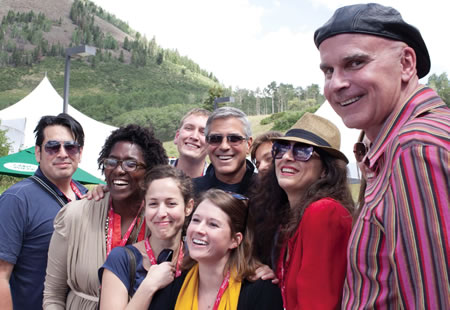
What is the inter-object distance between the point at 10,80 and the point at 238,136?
116m

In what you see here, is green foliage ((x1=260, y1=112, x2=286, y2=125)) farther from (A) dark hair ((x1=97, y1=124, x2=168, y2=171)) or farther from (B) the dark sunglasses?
(A) dark hair ((x1=97, y1=124, x2=168, y2=171))

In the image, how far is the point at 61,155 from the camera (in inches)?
144

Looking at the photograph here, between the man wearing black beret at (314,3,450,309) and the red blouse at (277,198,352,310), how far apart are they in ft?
0.89

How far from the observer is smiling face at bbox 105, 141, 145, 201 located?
3.06 meters

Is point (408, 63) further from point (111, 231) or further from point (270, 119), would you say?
point (270, 119)

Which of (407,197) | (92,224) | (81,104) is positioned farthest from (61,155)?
(81,104)

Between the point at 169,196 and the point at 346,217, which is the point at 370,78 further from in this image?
the point at 169,196

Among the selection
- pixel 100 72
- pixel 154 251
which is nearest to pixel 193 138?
pixel 154 251

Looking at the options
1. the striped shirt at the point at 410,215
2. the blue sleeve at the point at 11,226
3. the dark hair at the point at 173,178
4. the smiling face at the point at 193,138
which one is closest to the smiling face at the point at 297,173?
the dark hair at the point at 173,178

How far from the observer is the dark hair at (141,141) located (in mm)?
3223

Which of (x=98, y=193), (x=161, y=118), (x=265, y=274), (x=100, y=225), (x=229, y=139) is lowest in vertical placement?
(x=265, y=274)

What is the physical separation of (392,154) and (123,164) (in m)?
2.21

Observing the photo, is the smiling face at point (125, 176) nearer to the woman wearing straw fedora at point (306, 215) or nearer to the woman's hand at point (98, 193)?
the woman's hand at point (98, 193)

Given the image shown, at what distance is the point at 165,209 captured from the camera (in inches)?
109
